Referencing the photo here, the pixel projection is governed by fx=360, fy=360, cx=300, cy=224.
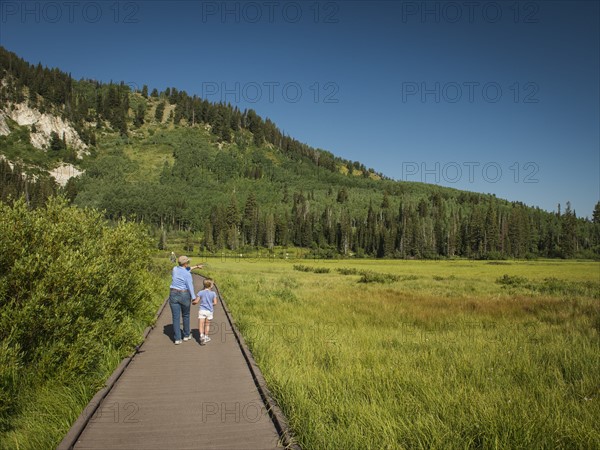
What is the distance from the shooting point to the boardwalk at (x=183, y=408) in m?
4.77

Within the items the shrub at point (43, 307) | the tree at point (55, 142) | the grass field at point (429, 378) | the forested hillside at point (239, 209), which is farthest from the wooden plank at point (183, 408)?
the tree at point (55, 142)

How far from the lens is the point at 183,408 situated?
19.2ft

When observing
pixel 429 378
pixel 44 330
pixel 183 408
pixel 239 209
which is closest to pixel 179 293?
pixel 44 330

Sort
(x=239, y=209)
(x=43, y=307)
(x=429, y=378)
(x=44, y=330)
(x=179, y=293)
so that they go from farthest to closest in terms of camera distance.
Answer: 1. (x=239, y=209)
2. (x=179, y=293)
3. (x=429, y=378)
4. (x=44, y=330)
5. (x=43, y=307)

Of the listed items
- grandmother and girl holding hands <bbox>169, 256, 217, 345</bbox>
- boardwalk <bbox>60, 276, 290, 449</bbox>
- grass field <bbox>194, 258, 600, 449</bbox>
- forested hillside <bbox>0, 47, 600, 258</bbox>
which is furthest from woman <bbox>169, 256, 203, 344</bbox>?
forested hillside <bbox>0, 47, 600, 258</bbox>

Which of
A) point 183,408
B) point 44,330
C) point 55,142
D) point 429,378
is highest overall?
point 55,142

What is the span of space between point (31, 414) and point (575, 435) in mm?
7621

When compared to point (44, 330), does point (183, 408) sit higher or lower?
lower

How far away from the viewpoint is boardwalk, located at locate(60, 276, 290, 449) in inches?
188

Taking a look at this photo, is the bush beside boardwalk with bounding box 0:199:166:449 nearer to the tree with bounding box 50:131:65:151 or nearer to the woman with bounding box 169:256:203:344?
the woman with bounding box 169:256:203:344

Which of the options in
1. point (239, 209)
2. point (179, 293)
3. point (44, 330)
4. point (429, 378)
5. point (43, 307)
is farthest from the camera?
point (239, 209)

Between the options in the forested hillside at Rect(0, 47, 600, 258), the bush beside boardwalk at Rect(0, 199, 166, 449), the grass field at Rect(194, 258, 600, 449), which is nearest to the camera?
the grass field at Rect(194, 258, 600, 449)

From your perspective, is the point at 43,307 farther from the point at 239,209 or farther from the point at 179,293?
the point at 239,209

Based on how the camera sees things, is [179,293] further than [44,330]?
Yes
